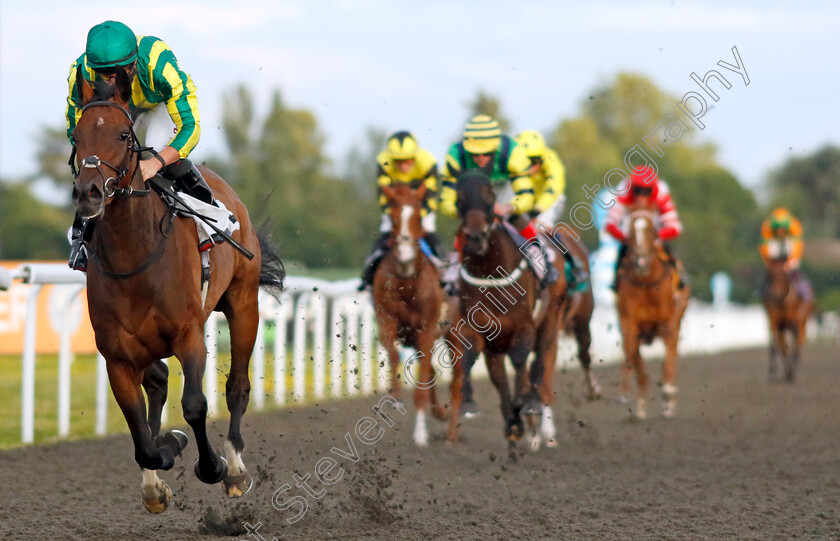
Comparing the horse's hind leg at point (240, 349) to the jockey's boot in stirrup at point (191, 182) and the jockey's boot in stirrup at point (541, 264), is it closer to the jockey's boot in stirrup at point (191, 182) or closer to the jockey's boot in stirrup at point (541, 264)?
the jockey's boot in stirrup at point (191, 182)

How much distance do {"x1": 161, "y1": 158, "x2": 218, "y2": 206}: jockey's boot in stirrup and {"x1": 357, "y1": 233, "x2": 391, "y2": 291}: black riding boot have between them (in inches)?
131

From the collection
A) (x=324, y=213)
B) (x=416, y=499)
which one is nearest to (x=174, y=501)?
(x=416, y=499)

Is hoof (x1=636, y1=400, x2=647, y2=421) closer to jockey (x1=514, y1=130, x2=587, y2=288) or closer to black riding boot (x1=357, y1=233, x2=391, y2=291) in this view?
jockey (x1=514, y1=130, x2=587, y2=288)

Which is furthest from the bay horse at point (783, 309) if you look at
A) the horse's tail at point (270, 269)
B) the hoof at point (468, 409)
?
the horse's tail at point (270, 269)

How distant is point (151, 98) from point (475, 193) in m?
2.41

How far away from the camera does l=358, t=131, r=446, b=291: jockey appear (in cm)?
796

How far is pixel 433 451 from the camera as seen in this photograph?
723cm

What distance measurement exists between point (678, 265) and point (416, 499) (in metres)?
5.84

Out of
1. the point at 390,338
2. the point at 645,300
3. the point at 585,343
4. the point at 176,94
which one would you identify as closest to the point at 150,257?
the point at 176,94

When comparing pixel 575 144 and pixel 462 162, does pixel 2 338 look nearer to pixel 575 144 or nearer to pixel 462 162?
pixel 462 162

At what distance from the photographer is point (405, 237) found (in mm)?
7906

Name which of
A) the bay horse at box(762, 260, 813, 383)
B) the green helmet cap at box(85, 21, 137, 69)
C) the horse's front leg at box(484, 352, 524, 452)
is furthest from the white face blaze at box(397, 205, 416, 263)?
the bay horse at box(762, 260, 813, 383)

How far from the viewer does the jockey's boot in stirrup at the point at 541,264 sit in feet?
23.4

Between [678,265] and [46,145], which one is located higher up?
[46,145]
